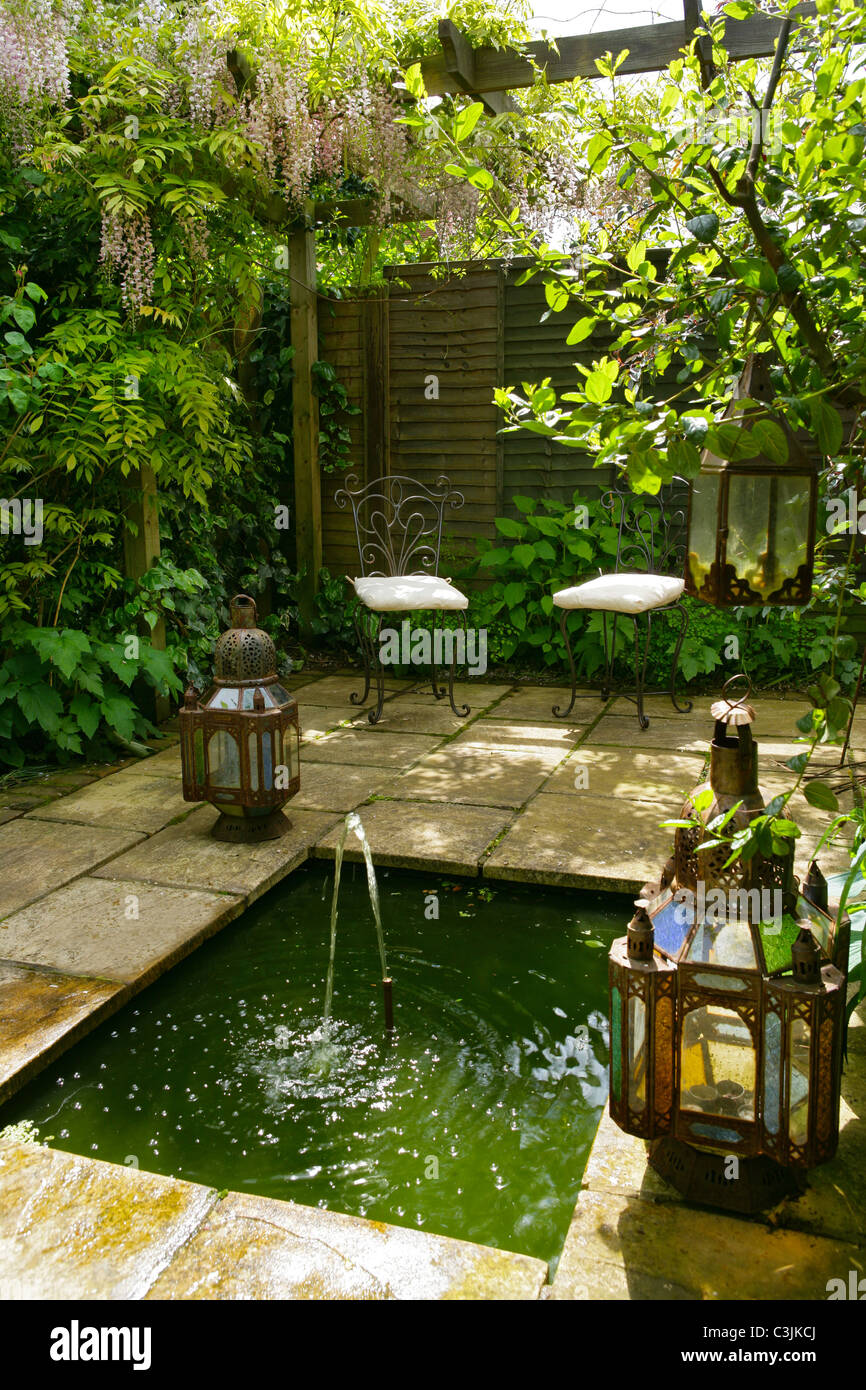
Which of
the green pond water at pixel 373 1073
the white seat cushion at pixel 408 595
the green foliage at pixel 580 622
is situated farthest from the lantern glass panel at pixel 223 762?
the green foliage at pixel 580 622

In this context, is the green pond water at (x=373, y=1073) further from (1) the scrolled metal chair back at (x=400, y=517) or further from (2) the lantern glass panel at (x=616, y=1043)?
(1) the scrolled metal chair back at (x=400, y=517)

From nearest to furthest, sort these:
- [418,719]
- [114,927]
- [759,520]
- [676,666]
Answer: [759,520] → [114,927] → [418,719] → [676,666]

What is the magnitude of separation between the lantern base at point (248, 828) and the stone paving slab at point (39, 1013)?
0.86 meters

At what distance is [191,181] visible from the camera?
3738 millimetres

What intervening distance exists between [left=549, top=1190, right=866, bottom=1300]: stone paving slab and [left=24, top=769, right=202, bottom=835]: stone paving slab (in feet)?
6.83

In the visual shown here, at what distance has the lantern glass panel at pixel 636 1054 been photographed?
4.80ft

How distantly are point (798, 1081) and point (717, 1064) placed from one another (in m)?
0.11

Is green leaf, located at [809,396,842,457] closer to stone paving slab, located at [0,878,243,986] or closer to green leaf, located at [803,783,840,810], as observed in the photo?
green leaf, located at [803,783,840,810]

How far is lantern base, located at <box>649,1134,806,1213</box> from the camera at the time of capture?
5.02 ft

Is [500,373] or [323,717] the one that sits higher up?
[500,373]

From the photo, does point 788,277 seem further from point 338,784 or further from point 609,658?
point 609,658

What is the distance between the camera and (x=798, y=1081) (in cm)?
144

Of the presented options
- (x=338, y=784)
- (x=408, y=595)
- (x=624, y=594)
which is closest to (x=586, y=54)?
(x=624, y=594)

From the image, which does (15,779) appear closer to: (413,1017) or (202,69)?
(413,1017)
